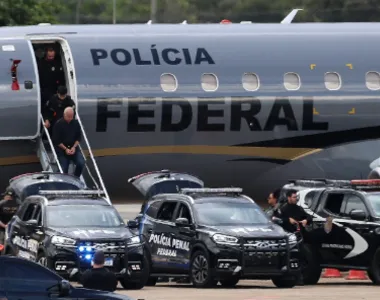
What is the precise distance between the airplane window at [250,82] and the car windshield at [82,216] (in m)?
4.48

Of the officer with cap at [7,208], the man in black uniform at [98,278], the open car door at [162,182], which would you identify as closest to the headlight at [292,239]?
the open car door at [162,182]

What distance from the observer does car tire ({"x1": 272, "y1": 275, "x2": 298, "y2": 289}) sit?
31.4 metres

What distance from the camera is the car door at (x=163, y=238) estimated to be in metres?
32.7

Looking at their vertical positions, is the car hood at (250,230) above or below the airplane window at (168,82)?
below

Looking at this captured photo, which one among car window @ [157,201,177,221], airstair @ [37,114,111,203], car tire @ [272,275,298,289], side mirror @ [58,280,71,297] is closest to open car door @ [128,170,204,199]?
airstair @ [37,114,111,203]

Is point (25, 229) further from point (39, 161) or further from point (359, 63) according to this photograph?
point (359, 63)

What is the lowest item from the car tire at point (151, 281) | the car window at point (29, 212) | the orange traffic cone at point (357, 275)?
the orange traffic cone at point (357, 275)

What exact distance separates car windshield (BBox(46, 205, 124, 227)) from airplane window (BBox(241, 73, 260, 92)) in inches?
176

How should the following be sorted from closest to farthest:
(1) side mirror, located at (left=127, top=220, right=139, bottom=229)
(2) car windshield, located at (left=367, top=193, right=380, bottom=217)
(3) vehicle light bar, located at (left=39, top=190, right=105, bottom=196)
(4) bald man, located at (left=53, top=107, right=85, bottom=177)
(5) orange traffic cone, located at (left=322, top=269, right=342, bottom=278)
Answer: (1) side mirror, located at (left=127, top=220, right=139, bottom=229) → (3) vehicle light bar, located at (left=39, top=190, right=105, bottom=196) → (2) car windshield, located at (left=367, top=193, right=380, bottom=217) → (4) bald man, located at (left=53, top=107, right=85, bottom=177) → (5) orange traffic cone, located at (left=322, top=269, right=342, bottom=278)

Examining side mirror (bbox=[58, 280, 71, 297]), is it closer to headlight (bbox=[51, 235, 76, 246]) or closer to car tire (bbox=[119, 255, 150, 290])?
headlight (bbox=[51, 235, 76, 246])

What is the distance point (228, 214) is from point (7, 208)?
525cm

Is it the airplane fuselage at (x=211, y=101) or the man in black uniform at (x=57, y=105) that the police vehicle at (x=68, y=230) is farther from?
the man in black uniform at (x=57, y=105)

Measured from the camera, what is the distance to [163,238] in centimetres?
3294

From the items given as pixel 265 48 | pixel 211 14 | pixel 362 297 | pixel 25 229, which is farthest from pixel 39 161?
pixel 211 14
